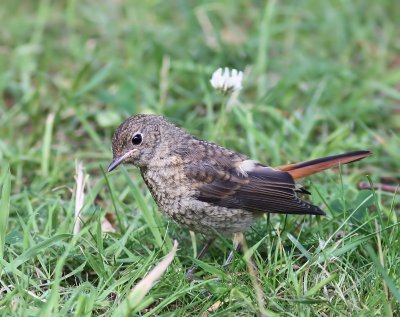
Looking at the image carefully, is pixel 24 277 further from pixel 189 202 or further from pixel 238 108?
pixel 238 108

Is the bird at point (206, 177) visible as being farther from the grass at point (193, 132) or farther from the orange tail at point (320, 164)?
the grass at point (193, 132)

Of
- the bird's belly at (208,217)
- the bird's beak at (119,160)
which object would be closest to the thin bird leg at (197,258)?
the bird's belly at (208,217)

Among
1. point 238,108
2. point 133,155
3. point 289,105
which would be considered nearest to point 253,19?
point 289,105

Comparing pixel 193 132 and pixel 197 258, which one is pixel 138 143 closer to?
pixel 197 258

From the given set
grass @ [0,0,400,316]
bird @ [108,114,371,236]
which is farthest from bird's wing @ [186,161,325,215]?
grass @ [0,0,400,316]

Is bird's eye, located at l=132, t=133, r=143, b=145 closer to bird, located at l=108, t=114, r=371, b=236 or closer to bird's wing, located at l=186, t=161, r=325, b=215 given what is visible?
bird, located at l=108, t=114, r=371, b=236

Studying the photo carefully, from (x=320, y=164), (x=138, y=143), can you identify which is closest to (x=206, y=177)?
(x=138, y=143)
